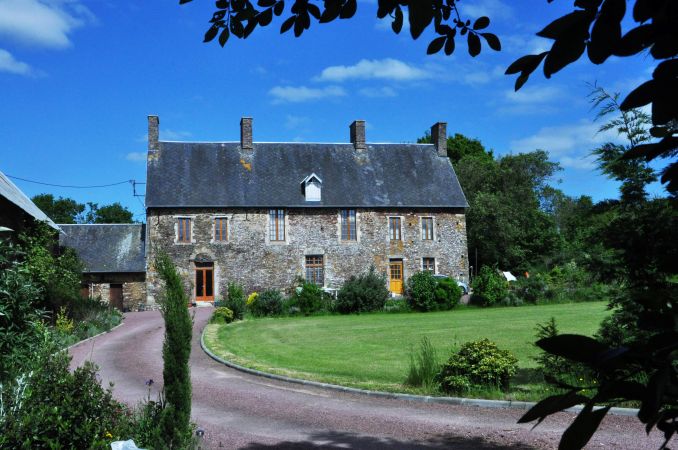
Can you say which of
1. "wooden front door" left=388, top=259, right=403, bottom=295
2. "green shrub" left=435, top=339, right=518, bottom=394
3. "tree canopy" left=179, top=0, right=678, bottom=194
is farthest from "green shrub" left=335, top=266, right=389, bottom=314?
"tree canopy" left=179, top=0, right=678, bottom=194

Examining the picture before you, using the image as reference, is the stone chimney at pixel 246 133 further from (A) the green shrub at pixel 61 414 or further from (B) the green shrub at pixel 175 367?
(A) the green shrub at pixel 61 414

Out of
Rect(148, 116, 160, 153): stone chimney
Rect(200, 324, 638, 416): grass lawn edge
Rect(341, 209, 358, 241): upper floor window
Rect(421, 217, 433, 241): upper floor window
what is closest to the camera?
Rect(200, 324, 638, 416): grass lawn edge

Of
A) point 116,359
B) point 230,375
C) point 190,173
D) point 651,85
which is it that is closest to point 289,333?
point 116,359

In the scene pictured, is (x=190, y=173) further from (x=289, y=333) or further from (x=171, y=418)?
(x=171, y=418)

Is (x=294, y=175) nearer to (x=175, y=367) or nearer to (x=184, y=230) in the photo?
(x=184, y=230)

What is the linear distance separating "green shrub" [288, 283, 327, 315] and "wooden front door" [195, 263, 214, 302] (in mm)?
7304

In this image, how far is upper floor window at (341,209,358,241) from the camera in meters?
35.8

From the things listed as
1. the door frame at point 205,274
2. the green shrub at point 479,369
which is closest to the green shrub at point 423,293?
the door frame at point 205,274

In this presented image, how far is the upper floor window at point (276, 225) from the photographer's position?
35000mm

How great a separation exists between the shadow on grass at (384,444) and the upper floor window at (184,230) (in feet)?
89.1

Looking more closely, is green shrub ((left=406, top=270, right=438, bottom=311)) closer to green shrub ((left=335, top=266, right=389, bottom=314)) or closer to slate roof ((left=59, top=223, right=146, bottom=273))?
green shrub ((left=335, top=266, right=389, bottom=314))

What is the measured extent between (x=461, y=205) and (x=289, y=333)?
1851cm

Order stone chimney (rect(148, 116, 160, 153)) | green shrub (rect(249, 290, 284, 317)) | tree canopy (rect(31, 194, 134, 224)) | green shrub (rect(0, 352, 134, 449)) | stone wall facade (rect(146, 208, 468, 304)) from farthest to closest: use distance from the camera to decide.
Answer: tree canopy (rect(31, 194, 134, 224)) < stone chimney (rect(148, 116, 160, 153)) < stone wall facade (rect(146, 208, 468, 304)) < green shrub (rect(249, 290, 284, 317)) < green shrub (rect(0, 352, 134, 449))

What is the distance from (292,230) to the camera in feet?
116
